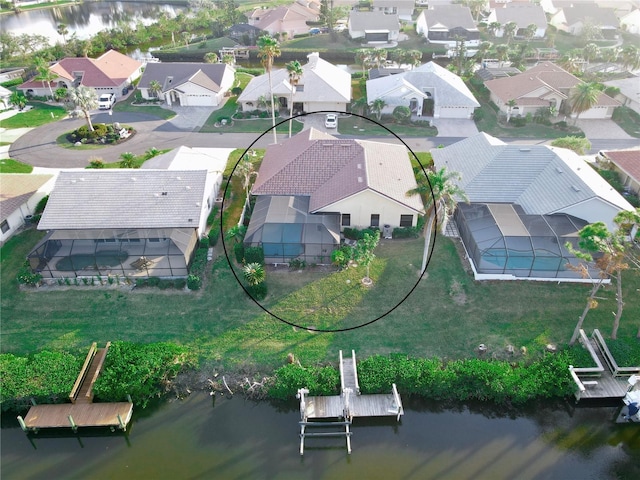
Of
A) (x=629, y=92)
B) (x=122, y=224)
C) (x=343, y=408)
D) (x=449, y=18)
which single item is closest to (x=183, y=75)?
(x=122, y=224)

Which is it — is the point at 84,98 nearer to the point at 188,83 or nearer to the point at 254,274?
the point at 188,83

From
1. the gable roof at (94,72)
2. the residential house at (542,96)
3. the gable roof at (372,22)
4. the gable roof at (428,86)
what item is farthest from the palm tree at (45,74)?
the residential house at (542,96)

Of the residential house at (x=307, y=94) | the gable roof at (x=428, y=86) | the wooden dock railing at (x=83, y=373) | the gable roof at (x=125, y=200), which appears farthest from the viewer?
the residential house at (x=307, y=94)

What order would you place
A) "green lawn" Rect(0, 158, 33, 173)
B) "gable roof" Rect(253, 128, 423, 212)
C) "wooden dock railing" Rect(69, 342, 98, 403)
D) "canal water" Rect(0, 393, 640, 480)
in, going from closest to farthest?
1. "canal water" Rect(0, 393, 640, 480)
2. "wooden dock railing" Rect(69, 342, 98, 403)
3. "gable roof" Rect(253, 128, 423, 212)
4. "green lawn" Rect(0, 158, 33, 173)

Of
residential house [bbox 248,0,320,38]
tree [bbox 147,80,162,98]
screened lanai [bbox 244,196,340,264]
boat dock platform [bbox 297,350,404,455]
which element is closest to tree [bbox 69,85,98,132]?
tree [bbox 147,80,162,98]

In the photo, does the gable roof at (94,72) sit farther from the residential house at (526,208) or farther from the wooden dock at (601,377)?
the wooden dock at (601,377)

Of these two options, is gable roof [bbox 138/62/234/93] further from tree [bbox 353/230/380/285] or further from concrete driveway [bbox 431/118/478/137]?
tree [bbox 353/230/380/285]

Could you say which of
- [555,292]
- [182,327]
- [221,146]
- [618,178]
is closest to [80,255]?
[182,327]

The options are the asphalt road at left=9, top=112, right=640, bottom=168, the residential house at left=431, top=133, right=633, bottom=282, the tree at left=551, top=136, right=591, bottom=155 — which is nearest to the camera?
the residential house at left=431, top=133, right=633, bottom=282
